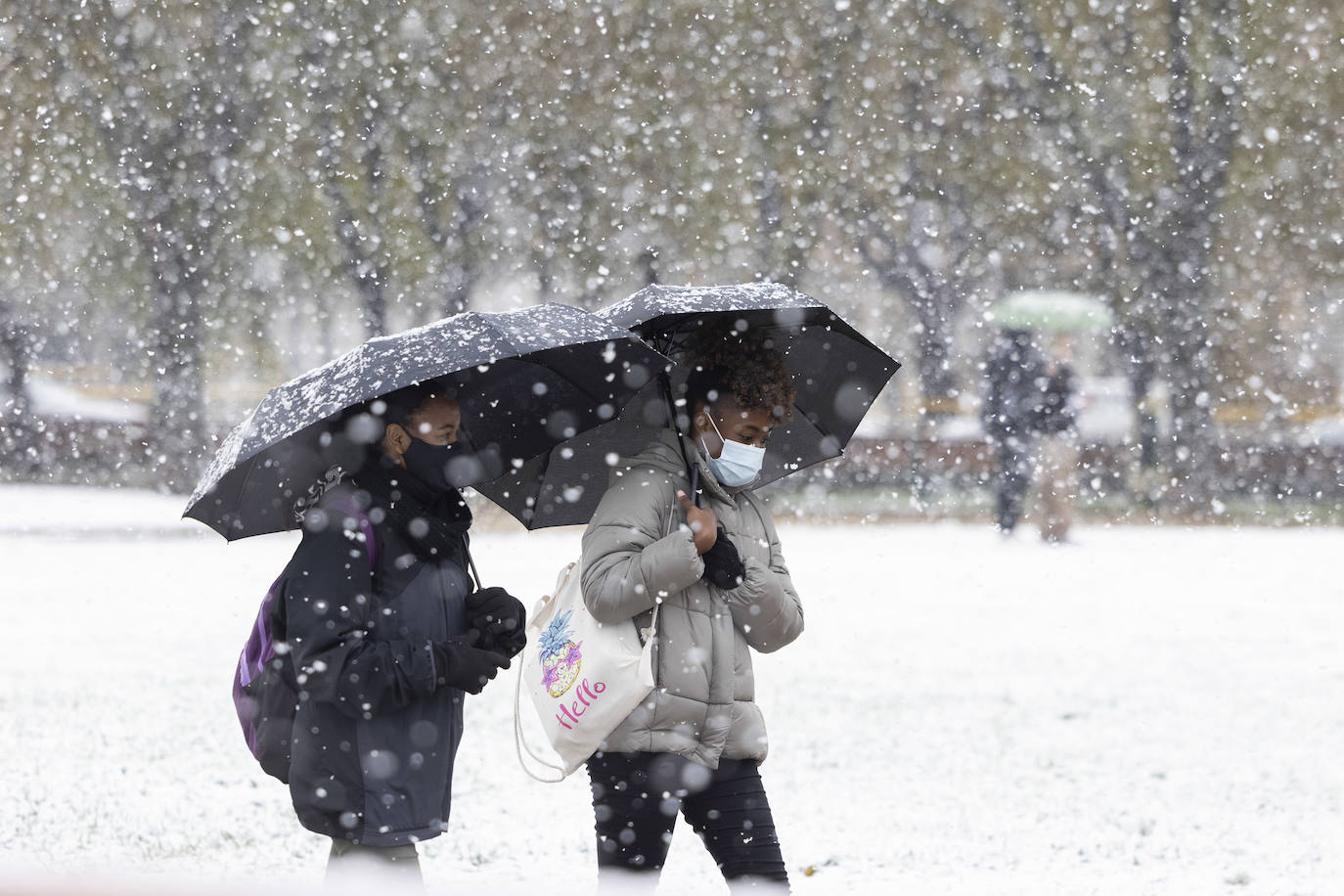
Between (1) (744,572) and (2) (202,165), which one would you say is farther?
(2) (202,165)

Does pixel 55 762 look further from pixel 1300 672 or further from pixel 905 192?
pixel 905 192

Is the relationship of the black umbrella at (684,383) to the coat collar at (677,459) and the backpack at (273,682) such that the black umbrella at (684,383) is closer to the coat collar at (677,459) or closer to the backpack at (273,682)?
the coat collar at (677,459)

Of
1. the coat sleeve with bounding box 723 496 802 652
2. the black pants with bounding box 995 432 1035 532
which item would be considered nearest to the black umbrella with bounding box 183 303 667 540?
the coat sleeve with bounding box 723 496 802 652

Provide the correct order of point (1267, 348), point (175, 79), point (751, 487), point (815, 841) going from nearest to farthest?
point (751, 487)
point (815, 841)
point (175, 79)
point (1267, 348)

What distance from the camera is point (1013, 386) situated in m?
14.6

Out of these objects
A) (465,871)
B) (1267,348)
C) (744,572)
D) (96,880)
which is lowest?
(465,871)

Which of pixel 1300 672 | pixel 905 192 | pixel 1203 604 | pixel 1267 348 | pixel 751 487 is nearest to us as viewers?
pixel 751 487

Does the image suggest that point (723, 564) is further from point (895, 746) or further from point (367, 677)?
point (895, 746)

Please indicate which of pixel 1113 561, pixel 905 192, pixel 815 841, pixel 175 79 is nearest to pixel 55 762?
pixel 815 841

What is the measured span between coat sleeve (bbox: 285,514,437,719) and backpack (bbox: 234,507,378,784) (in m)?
0.04

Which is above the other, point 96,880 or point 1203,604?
point 1203,604

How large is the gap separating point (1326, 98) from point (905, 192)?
17.2 feet

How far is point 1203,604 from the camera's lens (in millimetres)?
11516

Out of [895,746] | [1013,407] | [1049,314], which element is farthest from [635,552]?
[1049,314]
